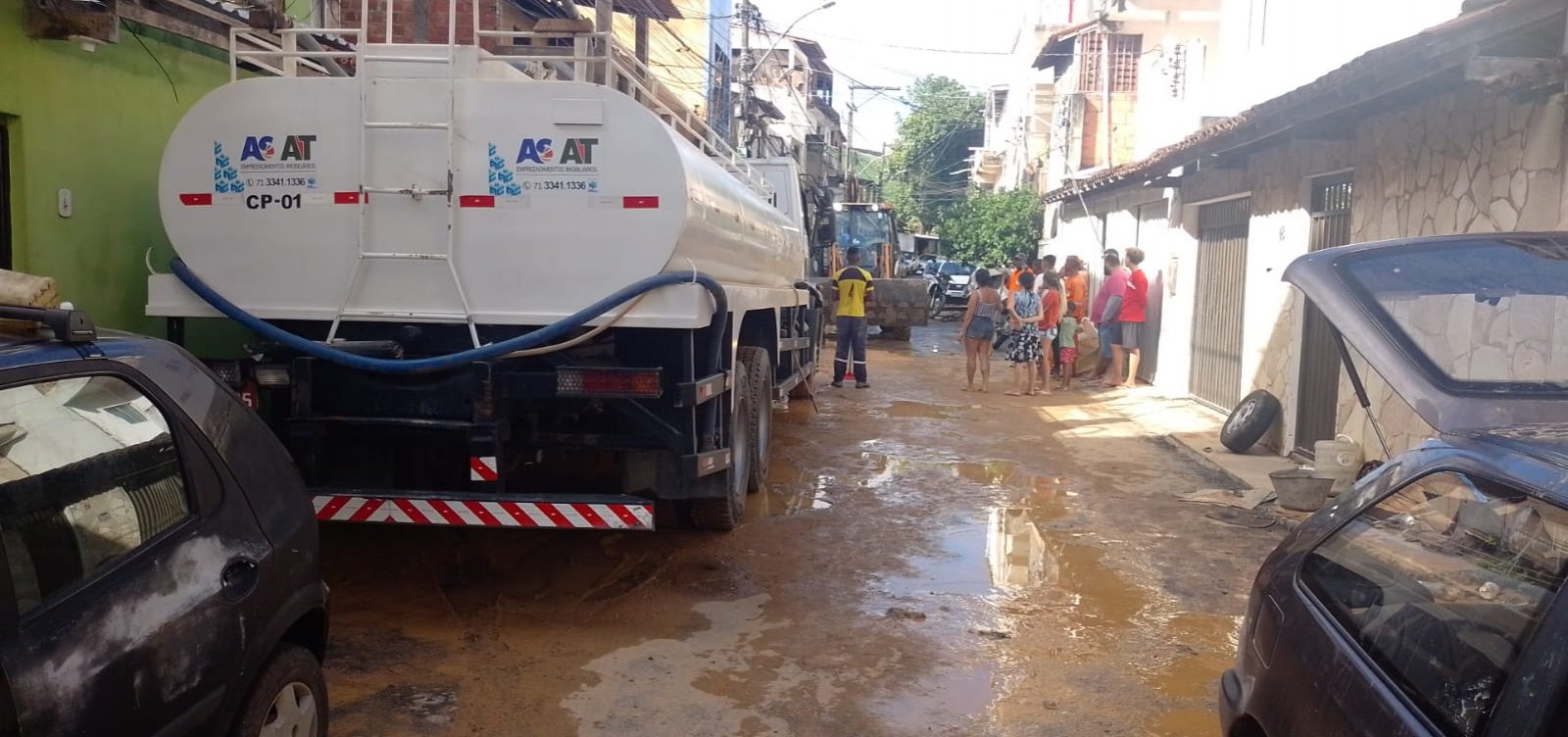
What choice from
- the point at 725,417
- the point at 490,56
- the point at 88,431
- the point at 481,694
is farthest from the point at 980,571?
the point at 88,431

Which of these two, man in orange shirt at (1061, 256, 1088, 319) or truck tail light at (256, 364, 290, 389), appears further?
man in orange shirt at (1061, 256, 1088, 319)

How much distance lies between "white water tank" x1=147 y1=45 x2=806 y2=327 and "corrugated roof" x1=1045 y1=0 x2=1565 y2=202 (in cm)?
392

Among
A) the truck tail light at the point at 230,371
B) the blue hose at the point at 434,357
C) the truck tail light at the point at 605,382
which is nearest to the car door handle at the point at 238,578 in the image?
the blue hose at the point at 434,357

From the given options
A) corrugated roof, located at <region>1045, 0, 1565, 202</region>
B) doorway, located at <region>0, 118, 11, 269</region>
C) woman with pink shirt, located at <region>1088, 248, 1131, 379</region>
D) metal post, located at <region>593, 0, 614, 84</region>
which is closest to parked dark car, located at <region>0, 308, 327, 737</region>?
metal post, located at <region>593, 0, 614, 84</region>

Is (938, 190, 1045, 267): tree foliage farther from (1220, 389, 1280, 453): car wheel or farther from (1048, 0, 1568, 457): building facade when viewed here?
(1220, 389, 1280, 453): car wheel

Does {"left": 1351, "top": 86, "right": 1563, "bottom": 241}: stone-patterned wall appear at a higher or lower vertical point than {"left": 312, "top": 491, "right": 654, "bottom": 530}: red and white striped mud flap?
higher

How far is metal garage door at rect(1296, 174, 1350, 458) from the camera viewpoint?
9.20 meters

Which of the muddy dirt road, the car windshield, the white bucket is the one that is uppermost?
the car windshield

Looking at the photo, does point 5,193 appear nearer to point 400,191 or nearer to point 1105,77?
point 400,191

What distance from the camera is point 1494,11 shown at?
5.61m

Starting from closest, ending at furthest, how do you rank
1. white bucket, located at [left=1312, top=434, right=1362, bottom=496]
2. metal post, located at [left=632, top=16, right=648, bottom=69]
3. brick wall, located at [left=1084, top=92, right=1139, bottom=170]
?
white bucket, located at [left=1312, top=434, right=1362, bottom=496] → metal post, located at [left=632, top=16, right=648, bottom=69] → brick wall, located at [left=1084, top=92, right=1139, bottom=170]

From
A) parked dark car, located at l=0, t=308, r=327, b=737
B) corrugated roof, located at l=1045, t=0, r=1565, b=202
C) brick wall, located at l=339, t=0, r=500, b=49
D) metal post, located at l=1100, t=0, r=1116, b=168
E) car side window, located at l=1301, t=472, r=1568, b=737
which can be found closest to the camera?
car side window, located at l=1301, t=472, r=1568, b=737

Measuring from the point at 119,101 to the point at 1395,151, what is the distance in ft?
27.3

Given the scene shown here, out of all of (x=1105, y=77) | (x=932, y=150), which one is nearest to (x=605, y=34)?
(x=1105, y=77)
